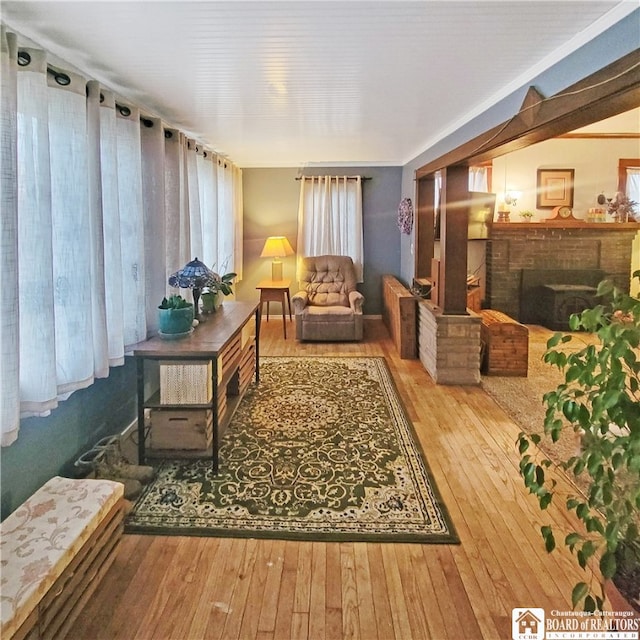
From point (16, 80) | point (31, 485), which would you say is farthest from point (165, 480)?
point (16, 80)

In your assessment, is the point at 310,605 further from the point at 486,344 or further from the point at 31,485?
the point at 486,344

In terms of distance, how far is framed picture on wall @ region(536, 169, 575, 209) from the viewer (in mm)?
6957

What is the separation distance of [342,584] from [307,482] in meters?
0.80

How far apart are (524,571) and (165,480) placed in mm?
1850

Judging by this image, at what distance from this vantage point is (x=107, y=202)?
2674 millimetres

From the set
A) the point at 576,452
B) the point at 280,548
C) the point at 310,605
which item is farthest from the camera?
the point at 576,452

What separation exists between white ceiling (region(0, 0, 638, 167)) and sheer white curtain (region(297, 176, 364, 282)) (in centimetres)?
284

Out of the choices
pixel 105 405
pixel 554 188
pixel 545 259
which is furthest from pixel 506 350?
pixel 554 188

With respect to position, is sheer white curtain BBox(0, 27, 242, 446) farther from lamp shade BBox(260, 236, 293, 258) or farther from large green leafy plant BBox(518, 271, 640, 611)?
lamp shade BBox(260, 236, 293, 258)

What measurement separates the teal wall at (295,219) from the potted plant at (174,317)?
4.05 m

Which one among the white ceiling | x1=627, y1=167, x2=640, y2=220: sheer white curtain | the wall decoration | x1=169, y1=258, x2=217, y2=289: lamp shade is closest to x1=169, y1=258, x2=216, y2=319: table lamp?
x1=169, y1=258, x2=217, y2=289: lamp shade

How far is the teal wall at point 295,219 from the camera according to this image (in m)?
6.80

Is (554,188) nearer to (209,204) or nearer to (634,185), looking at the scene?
(634,185)

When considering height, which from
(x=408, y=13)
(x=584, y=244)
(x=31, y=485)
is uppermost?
(x=408, y=13)
